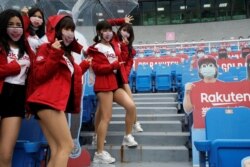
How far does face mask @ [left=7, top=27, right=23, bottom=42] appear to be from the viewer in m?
2.16

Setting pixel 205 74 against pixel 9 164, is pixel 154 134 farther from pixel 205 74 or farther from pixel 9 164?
pixel 9 164

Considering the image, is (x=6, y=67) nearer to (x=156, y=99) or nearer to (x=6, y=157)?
(x=6, y=157)

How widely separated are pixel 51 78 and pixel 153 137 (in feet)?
5.87

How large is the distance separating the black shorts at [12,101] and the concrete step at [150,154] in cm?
135

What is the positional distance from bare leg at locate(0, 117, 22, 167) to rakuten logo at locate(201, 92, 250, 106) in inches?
67.7

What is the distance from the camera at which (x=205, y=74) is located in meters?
3.70

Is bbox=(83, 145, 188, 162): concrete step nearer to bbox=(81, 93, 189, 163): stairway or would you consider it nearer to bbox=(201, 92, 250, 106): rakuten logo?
bbox=(81, 93, 189, 163): stairway

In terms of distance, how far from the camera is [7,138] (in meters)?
2.06

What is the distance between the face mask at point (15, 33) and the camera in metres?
2.16

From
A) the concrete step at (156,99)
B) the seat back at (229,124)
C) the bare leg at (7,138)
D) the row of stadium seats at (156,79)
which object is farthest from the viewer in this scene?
the row of stadium seats at (156,79)

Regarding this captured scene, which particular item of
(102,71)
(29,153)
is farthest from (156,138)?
(29,153)

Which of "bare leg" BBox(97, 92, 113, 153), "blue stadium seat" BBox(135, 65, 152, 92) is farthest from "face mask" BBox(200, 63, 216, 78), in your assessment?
"blue stadium seat" BBox(135, 65, 152, 92)

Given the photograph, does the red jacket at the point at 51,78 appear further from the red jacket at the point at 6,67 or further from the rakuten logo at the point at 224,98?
the rakuten logo at the point at 224,98

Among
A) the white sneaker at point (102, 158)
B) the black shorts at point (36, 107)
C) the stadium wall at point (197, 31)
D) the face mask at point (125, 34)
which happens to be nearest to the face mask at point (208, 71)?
the face mask at point (125, 34)
